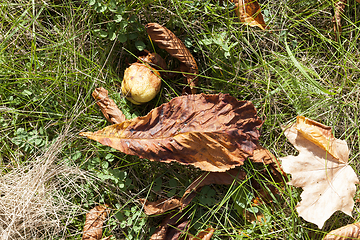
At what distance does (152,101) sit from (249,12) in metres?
1.22

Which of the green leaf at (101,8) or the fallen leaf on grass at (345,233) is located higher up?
the green leaf at (101,8)

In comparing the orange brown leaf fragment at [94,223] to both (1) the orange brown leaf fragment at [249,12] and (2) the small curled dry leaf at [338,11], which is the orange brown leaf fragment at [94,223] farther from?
(2) the small curled dry leaf at [338,11]

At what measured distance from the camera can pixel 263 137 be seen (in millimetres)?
2840

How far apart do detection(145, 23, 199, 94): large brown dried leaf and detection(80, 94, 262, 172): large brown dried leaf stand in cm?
30

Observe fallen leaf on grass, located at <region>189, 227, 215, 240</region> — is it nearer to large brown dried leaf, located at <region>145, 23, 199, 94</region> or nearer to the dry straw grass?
the dry straw grass

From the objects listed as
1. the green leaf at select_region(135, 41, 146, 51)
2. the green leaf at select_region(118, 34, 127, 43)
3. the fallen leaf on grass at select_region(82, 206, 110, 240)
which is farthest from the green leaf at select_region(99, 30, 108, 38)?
the fallen leaf on grass at select_region(82, 206, 110, 240)

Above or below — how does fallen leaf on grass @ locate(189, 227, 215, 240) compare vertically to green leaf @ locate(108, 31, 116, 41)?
below

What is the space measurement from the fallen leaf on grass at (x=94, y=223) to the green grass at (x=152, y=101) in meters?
0.08

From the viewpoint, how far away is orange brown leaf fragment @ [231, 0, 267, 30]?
2744 mm

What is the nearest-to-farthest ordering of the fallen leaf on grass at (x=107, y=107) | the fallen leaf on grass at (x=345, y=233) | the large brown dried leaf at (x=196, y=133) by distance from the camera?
the large brown dried leaf at (x=196, y=133) < the fallen leaf on grass at (x=345, y=233) < the fallen leaf on grass at (x=107, y=107)

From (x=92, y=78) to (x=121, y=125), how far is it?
24.2 inches

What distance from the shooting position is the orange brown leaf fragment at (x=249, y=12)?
2744 millimetres

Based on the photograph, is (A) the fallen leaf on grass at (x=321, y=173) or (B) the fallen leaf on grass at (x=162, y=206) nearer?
(A) the fallen leaf on grass at (x=321, y=173)

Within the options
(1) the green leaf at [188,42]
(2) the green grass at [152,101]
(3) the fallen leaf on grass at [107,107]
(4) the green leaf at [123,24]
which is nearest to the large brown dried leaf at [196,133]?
(3) the fallen leaf on grass at [107,107]
